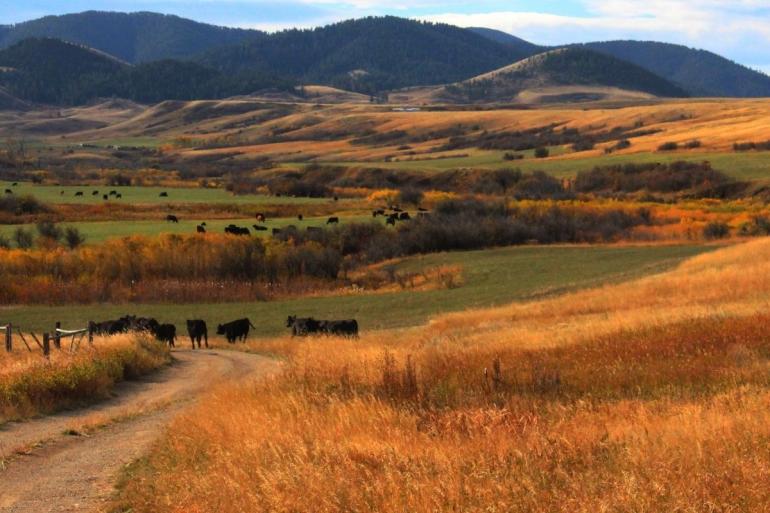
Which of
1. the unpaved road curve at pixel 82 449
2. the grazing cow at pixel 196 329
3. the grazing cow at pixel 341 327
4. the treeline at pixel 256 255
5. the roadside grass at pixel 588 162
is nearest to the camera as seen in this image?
the unpaved road curve at pixel 82 449

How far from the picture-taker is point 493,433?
373 inches

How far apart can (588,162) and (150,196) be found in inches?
2215

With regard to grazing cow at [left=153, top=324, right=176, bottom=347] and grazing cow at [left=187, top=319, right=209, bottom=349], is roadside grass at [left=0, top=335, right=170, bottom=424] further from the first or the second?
grazing cow at [left=187, top=319, right=209, bottom=349]

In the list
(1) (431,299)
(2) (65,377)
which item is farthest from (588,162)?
(2) (65,377)

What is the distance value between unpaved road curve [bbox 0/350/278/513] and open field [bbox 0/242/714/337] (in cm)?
2048

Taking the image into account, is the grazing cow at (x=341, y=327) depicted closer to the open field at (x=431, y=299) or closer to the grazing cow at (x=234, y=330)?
the open field at (x=431, y=299)

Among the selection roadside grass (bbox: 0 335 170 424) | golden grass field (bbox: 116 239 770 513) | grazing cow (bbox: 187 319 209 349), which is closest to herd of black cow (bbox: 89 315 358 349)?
grazing cow (bbox: 187 319 209 349)

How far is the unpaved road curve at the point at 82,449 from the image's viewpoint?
1073 centimetres

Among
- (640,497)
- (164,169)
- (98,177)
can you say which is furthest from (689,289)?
(164,169)

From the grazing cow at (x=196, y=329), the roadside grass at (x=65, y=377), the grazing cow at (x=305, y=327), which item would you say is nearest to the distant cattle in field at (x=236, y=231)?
the grazing cow at (x=196, y=329)

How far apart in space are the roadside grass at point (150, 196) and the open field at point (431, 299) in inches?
1913

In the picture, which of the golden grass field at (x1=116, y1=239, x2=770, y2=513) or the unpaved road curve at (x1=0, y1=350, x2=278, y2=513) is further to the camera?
the unpaved road curve at (x1=0, y1=350, x2=278, y2=513)

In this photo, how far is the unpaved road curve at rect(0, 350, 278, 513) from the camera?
10734 mm

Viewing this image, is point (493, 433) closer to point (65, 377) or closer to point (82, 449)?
point (82, 449)
